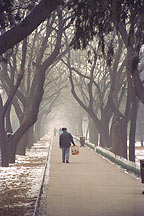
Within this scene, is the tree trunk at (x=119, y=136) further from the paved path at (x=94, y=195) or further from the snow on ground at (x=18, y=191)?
the paved path at (x=94, y=195)

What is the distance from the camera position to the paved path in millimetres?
9766

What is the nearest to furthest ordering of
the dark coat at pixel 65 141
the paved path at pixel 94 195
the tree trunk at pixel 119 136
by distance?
1. the paved path at pixel 94 195
2. the dark coat at pixel 65 141
3. the tree trunk at pixel 119 136

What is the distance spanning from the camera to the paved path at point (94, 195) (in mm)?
9766

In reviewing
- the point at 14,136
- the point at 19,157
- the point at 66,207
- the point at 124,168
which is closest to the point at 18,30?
the point at 66,207

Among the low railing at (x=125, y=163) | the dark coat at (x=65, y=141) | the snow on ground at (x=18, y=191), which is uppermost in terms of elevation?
the dark coat at (x=65, y=141)

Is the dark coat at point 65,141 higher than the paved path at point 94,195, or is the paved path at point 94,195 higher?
the dark coat at point 65,141

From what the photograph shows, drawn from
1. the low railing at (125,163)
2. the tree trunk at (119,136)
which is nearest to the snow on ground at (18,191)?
the low railing at (125,163)

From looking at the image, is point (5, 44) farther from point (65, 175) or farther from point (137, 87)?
point (65, 175)

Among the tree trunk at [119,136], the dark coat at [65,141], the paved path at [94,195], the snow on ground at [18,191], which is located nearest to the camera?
the paved path at [94,195]

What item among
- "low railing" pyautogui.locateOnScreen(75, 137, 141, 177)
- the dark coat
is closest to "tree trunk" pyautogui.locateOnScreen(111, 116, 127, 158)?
"low railing" pyautogui.locateOnScreen(75, 137, 141, 177)

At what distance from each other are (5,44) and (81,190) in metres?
5.09

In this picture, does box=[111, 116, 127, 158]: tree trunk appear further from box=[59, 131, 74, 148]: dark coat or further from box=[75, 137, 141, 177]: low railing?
box=[59, 131, 74, 148]: dark coat

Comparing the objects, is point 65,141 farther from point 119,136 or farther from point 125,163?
point 119,136

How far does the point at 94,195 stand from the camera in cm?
1188
